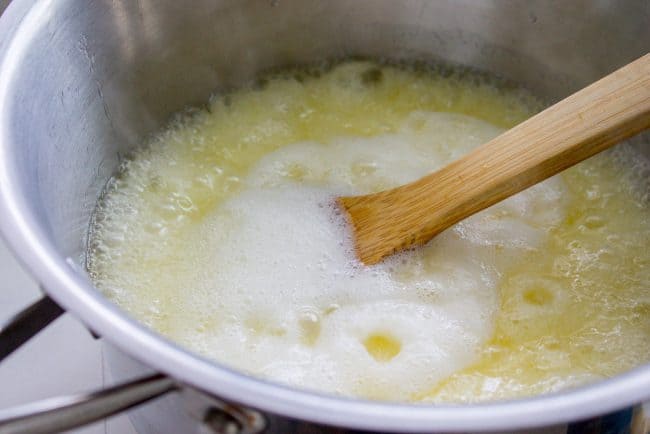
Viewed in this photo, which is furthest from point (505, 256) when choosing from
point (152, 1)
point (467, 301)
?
point (152, 1)

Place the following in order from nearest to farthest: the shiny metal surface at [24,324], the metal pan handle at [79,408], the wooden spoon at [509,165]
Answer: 1. the metal pan handle at [79,408]
2. the shiny metal surface at [24,324]
3. the wooden spoon at [509,165]

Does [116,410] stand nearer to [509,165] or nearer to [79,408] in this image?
[79,408]

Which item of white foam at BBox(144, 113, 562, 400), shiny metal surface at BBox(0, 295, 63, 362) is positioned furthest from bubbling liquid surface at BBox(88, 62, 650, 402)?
shiny metal surface at BBox(0, 295, 63, 362)

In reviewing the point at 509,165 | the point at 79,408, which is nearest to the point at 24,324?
the point at 79,408

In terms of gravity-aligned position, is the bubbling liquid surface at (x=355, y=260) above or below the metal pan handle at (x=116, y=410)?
below

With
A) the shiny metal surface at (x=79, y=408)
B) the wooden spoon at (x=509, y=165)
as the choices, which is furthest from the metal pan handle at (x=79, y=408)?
the wooden spoon at (x=509, y=165)

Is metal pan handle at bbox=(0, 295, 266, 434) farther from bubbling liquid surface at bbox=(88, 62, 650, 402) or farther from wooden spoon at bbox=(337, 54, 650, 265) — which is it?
wooden spoon at bbox=(337, 54, 650, 265)

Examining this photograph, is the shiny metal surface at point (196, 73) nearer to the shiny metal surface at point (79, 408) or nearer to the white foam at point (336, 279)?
the shiny metal surface at point (79, 408)
